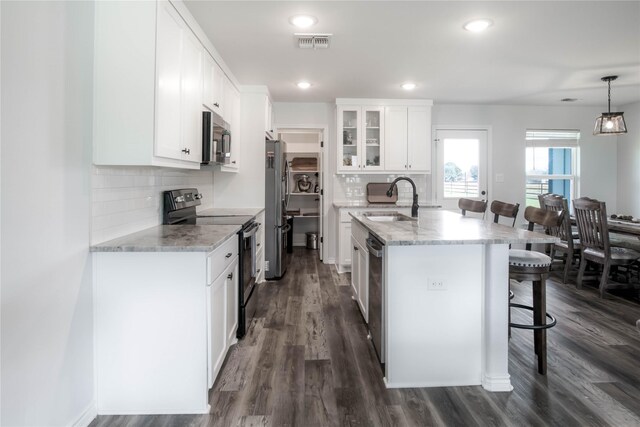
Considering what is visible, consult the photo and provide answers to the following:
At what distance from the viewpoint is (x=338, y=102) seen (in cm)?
487

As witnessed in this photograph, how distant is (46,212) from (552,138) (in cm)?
620

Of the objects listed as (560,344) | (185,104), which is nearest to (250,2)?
(185,104)

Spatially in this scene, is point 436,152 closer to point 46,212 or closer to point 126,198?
point 126,198

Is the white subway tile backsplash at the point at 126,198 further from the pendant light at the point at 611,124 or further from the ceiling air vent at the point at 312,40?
the pendant light at the point at 611,124

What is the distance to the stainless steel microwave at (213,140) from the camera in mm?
2689

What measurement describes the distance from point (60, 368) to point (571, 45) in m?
4.15

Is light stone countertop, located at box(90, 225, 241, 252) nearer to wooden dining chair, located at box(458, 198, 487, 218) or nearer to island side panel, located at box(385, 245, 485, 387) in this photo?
island side panel, located at box(385, 245, 485, 387)

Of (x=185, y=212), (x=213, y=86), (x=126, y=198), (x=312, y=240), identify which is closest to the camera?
(x=126, y=198)

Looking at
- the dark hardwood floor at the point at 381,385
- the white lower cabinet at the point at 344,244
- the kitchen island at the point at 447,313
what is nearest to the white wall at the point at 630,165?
the dark hardwood floor at the point at 381,385

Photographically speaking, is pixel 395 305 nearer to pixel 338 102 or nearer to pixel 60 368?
pixel 60 368

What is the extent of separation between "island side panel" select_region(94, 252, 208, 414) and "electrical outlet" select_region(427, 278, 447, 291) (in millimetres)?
1205

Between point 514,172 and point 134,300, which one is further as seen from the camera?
point 514,172

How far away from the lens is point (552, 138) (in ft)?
17.7

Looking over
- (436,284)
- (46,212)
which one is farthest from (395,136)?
(46,212)
